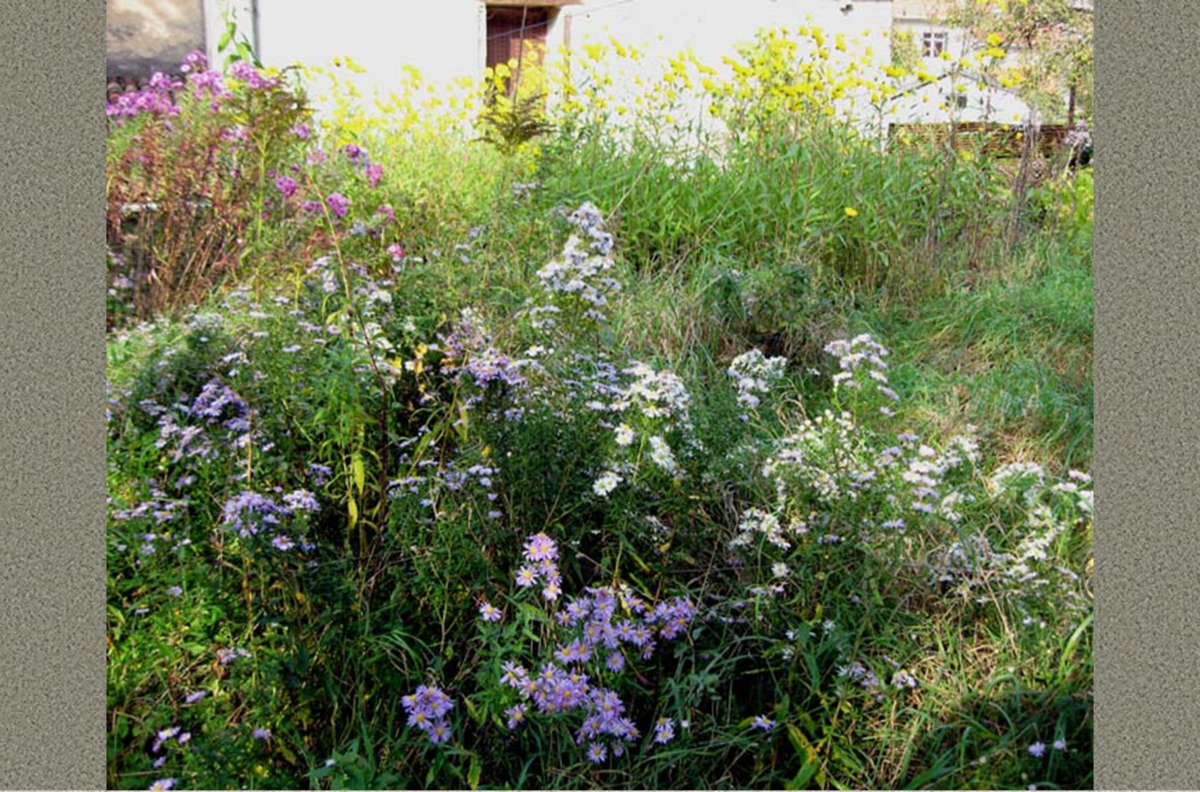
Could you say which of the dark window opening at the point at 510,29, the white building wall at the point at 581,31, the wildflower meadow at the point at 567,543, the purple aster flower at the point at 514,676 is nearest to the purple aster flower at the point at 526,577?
the wildflower meadow at the point at 567,543

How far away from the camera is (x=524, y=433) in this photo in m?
2.19

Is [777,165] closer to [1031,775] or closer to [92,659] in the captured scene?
[1031,775]

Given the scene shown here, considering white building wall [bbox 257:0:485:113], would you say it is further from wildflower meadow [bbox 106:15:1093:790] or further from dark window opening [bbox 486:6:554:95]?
wildflower meadow [bbox 106:15:1093:790]

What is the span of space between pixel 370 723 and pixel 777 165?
3464 mm

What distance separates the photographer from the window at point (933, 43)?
5.94 m

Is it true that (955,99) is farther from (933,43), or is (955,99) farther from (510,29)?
(510,29)

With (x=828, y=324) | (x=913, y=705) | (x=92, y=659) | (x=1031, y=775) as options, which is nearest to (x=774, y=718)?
(x=913, y=705)

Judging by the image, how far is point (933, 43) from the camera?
5918mm

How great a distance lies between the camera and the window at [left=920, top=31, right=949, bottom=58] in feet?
19.5

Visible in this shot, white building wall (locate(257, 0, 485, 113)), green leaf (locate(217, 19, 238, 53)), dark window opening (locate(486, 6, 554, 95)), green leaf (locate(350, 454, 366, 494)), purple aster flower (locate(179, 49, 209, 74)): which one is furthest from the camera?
dark window opening (locate(486, 6, 554, 95))

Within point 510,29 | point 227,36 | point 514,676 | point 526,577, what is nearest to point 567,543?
point 526,577

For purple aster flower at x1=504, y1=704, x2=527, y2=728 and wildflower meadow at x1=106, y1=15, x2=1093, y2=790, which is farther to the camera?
wildflower meadow at x1=106, y1=15, x2=1093, y2=790

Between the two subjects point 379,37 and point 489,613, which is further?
point 379,37

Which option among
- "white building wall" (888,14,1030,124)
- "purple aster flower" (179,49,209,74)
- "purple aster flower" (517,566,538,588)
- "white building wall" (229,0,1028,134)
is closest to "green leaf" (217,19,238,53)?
"white building wall" (229,0,1028,134)
